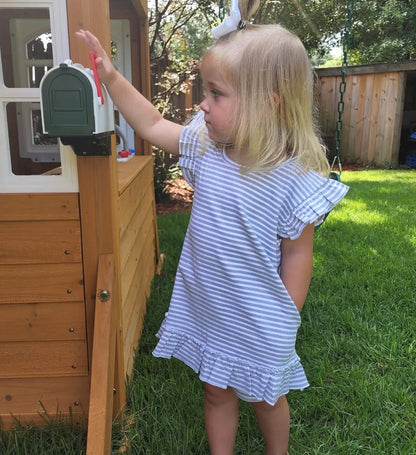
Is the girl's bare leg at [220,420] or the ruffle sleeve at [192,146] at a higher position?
the ruffle sleeve at [192,146]

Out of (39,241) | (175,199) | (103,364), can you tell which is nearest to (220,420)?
(103,364)

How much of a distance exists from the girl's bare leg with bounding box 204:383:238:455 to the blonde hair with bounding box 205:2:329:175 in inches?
27.3

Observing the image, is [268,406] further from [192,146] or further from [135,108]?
[135,108]

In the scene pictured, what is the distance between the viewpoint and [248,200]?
50.5 inches

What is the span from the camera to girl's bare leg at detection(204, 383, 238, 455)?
1.49m

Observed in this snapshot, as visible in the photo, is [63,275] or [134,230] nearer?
[63,275]

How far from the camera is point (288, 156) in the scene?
1.30m

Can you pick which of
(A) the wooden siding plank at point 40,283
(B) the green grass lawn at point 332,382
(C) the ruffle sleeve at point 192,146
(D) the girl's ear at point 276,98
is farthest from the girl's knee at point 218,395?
(D) the girl's ear at point 276,98

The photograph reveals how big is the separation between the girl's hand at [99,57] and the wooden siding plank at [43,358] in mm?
838

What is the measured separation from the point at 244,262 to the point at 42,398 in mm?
875

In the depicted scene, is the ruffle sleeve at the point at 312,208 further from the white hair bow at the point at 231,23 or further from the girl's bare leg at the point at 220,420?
the girl's bare leg at the point at 220,420

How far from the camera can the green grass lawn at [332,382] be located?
5.49 feet

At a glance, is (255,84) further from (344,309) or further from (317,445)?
(344,309)

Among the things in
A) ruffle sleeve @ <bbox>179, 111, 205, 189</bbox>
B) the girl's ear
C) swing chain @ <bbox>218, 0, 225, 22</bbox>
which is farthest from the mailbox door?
swing chain @ <bbox>218, 0, 225, 22</bbox>
